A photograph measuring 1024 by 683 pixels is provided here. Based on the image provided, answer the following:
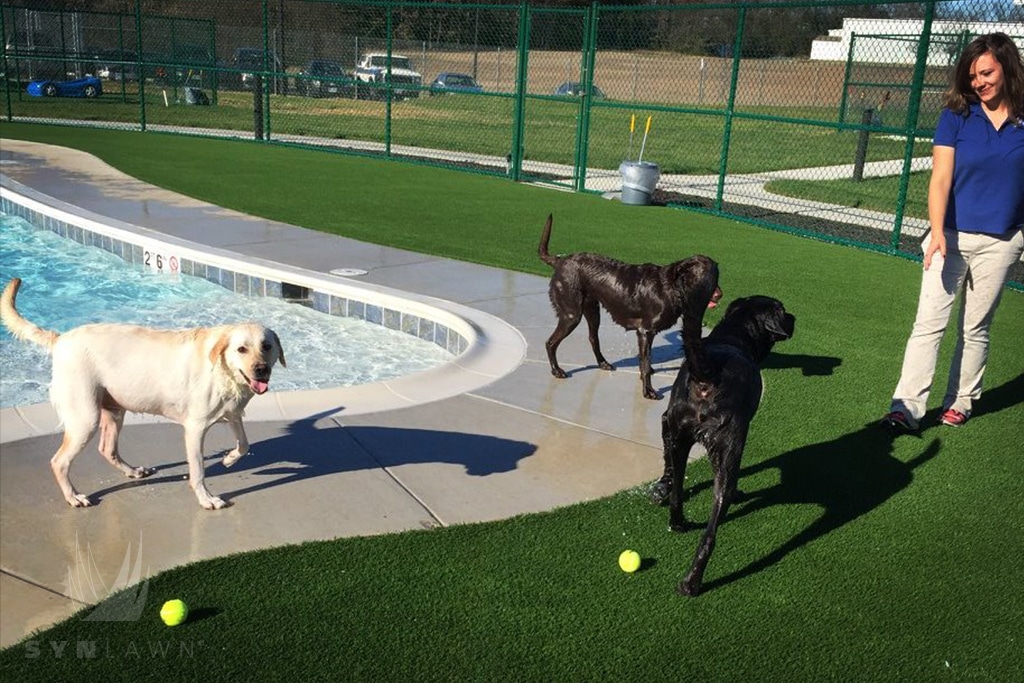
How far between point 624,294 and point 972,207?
1985 millimetres

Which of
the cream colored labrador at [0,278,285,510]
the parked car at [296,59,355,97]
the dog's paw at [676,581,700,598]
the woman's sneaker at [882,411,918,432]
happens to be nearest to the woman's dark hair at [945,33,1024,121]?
the woman's sneaker at [882,411,918,432]

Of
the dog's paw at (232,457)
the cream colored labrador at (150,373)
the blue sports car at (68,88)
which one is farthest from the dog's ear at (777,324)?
the blue sports car at (68,88)

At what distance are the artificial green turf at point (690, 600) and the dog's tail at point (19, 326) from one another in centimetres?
111

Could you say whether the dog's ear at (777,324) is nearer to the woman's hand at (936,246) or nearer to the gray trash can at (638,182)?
the woman's hand at (936,246)

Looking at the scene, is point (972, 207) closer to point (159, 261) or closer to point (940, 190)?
point (940, 190)

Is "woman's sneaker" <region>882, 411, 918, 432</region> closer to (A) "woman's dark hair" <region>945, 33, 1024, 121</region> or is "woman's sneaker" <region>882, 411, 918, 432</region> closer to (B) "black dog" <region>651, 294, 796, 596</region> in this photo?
(A) "woman's dark hair" <region>945, 33, 1024, 121</region>

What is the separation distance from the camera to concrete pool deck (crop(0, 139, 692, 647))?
3.49 meters

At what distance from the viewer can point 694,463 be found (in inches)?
187

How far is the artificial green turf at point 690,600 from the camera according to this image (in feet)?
9.89

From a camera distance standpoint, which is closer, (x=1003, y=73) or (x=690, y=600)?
(x=690, y=600)

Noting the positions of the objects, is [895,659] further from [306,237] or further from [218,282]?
[306,237]

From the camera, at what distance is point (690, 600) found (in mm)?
3480

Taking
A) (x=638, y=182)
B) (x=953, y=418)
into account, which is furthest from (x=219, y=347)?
(x=638, y=182)

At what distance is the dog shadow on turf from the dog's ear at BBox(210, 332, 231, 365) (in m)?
2.20
